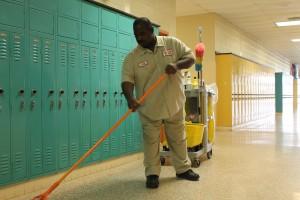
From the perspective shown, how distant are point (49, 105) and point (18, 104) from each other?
1.20 ft

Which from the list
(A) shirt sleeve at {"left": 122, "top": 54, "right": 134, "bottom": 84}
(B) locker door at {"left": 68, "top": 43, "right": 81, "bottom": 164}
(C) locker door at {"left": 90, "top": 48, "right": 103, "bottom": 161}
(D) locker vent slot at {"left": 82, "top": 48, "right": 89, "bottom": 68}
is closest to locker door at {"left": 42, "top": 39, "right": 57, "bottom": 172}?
(B) locker door at {"left": 68, "top": 43, "right": 81, "bottom": 164}

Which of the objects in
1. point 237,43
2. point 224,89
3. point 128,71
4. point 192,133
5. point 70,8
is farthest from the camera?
point 237,43

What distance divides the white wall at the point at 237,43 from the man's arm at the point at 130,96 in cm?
562

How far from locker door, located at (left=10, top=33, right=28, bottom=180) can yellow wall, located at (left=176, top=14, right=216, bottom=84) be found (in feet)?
18.2

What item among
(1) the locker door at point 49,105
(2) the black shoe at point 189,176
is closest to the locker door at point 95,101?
(1) the locker door at point 49,105

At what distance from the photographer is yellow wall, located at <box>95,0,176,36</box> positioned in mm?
4471

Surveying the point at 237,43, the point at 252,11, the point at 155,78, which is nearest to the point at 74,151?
the point at 155,78

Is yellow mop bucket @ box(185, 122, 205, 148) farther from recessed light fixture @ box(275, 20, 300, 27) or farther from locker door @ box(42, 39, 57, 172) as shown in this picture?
recessed light fixture @ box(275, 20, 300, 27)

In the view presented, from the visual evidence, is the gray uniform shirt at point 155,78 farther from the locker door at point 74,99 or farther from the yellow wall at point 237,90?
the yellow wall at point 237,90

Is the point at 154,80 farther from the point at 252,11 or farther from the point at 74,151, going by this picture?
the point at 252,11

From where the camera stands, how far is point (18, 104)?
2818 mm

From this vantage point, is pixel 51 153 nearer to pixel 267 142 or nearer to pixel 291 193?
pixel 291 193

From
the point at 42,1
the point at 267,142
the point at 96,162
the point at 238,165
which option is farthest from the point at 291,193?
the point at 267,142

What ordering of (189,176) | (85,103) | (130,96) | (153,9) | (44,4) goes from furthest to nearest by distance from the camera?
(153,9), (85,103), (189,176), (44,4), (130,96)
